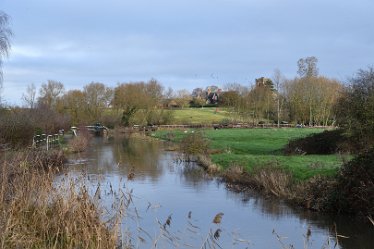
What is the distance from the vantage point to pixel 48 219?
9.04 meters

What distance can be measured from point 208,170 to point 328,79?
59.9 metres

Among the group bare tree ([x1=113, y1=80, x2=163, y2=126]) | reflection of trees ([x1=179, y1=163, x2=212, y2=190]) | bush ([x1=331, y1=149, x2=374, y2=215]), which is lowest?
reflection of trees ([x1=179, y1=163, x2=212, y2=190])

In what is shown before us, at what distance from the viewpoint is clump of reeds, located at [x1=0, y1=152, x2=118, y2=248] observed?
26.7 feet

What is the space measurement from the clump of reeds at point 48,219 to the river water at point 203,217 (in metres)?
0.40

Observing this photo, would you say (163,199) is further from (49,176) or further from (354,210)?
(49,176)

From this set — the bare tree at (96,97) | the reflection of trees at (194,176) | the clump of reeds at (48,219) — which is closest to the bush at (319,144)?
the reflection of trees at (194,176)

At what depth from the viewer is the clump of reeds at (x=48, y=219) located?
26.7ft

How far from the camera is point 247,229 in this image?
1488cm

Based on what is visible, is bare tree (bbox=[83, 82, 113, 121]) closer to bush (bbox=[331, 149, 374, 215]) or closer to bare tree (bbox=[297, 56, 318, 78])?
bare tree (bbox=[297, 56, 318, 78])

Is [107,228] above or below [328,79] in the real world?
below

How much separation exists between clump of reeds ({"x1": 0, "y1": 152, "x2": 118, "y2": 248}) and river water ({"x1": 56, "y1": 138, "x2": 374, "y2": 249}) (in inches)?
15.8

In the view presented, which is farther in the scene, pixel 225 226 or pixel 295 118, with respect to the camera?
pixel 295 118

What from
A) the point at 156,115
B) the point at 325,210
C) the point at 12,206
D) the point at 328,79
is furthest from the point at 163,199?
the point at 328,79


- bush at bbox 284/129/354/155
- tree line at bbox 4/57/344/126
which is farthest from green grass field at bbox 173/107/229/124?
bush at bbox 284/129/354/155
